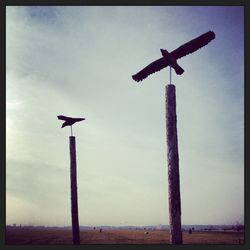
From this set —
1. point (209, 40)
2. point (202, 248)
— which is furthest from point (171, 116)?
point (202, 248)

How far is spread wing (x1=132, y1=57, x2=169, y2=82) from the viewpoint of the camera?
21.3ft

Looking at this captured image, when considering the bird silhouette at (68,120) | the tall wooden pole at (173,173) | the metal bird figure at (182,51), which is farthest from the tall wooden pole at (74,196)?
the metal bird figure at (182,51)

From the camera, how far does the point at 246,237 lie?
26.4ft

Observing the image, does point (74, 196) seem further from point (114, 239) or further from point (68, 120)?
point (114, 239)

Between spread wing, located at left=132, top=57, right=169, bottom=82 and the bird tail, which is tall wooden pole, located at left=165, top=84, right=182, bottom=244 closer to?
the bird tail

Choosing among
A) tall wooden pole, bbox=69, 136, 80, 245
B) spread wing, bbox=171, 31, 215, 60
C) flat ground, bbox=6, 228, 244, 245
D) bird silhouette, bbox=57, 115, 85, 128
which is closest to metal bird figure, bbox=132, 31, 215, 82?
spread wing, bbox=171, 31, 215, 60

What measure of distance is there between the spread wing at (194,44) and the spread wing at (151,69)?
0.94ft

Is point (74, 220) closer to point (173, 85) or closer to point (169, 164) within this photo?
point (169, 164)

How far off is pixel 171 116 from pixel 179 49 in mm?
1371

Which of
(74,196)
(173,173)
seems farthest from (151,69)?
(74,196)

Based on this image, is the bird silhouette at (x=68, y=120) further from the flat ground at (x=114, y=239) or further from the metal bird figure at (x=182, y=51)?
the flat ground at (x=114, y=239)

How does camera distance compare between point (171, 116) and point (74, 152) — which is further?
point (74, 152)

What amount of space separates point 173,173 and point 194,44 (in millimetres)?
2489

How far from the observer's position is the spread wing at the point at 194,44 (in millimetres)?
6227
